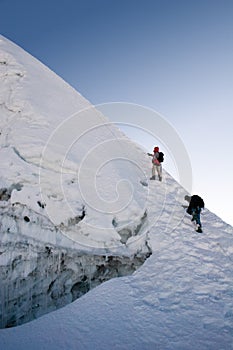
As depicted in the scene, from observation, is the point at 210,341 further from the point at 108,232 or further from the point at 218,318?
the point at 108,232

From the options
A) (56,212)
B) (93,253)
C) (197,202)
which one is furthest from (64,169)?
(197,202)

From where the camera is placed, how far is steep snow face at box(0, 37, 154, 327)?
873cm

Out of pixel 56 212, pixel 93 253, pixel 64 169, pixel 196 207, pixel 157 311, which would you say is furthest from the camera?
pixel 196 207

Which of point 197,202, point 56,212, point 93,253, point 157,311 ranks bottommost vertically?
point 157,311

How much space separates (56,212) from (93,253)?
1934mm

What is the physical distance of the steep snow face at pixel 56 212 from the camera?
28.6 ft

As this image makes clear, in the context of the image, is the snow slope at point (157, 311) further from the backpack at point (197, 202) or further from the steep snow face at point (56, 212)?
the backpack at point (197, 202)

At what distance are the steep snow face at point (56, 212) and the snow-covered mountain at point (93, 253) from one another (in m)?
0.03

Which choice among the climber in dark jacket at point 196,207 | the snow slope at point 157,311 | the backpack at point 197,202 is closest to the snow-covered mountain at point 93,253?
the snow slope at point 157,311

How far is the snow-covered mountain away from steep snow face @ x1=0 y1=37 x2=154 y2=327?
0.03 meters

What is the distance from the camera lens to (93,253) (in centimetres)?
966

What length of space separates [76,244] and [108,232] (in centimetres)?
126

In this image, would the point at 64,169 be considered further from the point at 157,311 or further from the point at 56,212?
the point at 157,311

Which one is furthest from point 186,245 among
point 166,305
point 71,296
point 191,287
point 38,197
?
point 38,197
